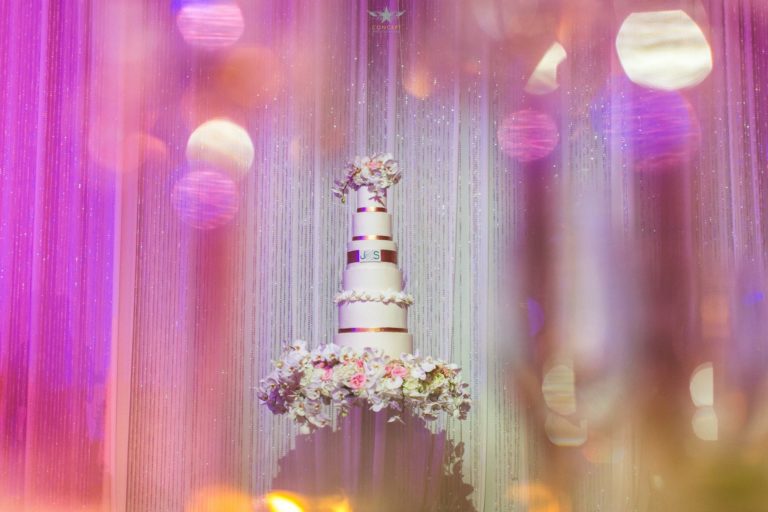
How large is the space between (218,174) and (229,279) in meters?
0.37

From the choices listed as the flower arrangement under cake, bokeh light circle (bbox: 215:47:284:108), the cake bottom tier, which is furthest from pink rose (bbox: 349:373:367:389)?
bokeh light circle (bbox: 215:47:284:108)

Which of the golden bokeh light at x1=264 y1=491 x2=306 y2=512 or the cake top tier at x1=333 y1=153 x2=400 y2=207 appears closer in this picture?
the cake top tier at x1=333 y1=153 x2=400 y2=207

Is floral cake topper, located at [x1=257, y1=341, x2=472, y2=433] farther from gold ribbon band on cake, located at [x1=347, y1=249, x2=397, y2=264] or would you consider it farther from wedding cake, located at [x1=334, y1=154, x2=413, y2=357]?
gold ribbon band on cake, located at [x1=347, y1=249, x2=397, y2=264]

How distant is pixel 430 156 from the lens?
2797 millimetres

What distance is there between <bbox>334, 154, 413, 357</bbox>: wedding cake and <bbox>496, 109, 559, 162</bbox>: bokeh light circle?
1.83 feet

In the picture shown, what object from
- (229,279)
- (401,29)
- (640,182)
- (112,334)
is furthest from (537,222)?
(112,334)

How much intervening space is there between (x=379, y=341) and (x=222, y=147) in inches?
39.5

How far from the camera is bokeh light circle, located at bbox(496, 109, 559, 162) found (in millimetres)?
2781

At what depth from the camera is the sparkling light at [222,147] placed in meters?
2.81

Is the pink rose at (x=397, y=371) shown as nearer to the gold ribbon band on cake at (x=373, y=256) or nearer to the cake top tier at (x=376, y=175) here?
the gold ribbon band on cake at (x=373, y=256)

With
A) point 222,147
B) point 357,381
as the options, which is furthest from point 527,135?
point 357,381

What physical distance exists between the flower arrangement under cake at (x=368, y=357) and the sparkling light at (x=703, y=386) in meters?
0.89

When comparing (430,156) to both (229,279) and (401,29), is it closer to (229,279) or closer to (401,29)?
(401,29)

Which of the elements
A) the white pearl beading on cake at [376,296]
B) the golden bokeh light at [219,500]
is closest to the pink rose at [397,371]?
the white pearl beading on cake at [376,296]
